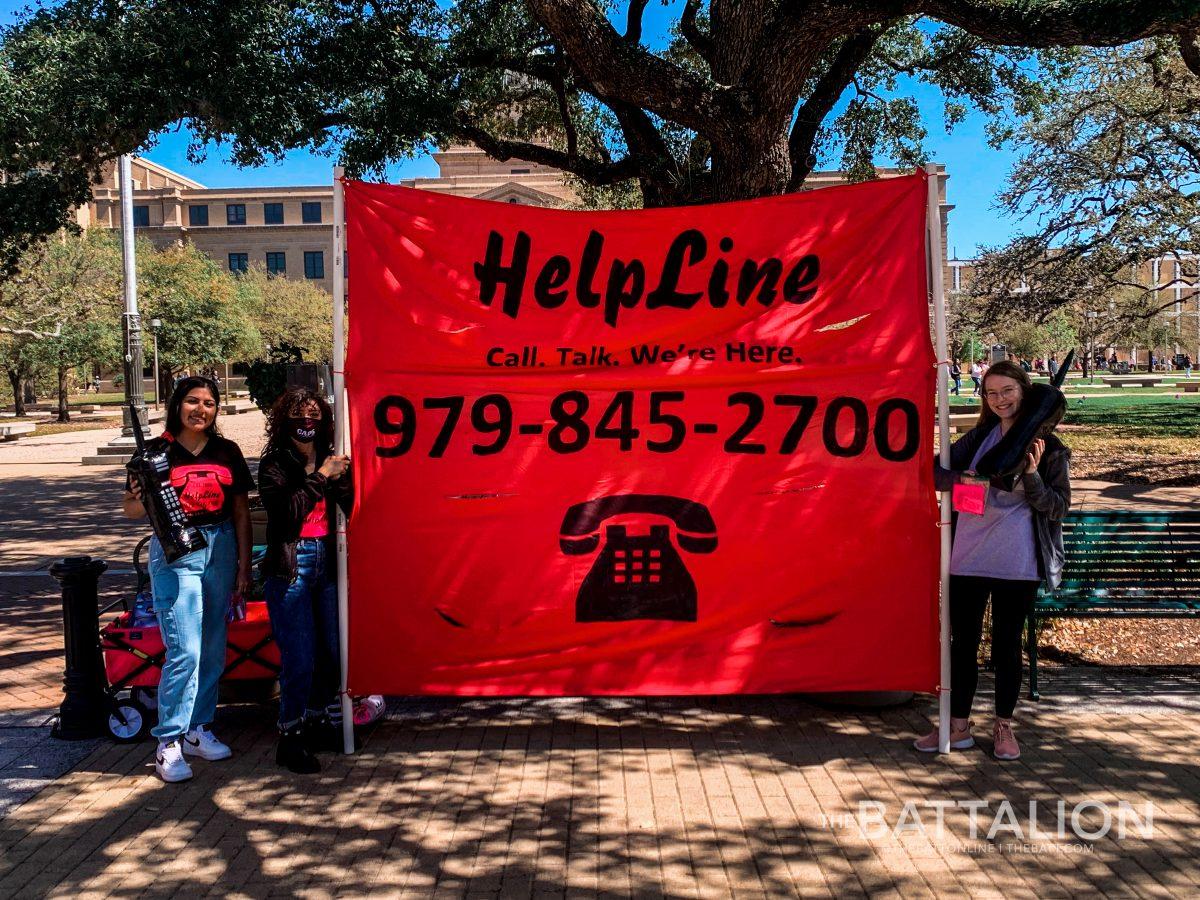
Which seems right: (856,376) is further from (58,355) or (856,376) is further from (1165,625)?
(58,355)

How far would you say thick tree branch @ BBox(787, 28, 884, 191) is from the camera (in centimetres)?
1059

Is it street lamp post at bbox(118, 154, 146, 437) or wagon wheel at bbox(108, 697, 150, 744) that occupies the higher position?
street lamp post at bbox(118, 154, 146, 437)

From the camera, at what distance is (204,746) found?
512 centimetres

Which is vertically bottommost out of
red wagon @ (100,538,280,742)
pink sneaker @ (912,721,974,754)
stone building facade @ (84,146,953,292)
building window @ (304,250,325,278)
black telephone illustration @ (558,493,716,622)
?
pink sneaker @ (912,721,974,754)

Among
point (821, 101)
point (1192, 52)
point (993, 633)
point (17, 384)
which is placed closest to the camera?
point (993, 633)

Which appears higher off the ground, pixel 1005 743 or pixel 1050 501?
pixel 1050 501

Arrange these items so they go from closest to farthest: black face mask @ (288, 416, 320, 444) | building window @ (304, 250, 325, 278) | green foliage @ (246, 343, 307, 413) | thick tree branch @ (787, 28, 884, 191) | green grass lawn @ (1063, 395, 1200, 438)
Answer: black face mask @ (288, 416, 320, 444), thick tree branch @ (787, 28, 884, 191), green foliage @ (246, 343, 307, 413), green grass lawn @ (1063, 395, 1200, 438), building window @ (304, 250, 325, 278)

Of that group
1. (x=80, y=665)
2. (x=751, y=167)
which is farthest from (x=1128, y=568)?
(x=80, y=665)

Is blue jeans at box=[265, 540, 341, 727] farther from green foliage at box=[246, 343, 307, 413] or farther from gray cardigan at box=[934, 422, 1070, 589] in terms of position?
green foliage at box=[246, 343, 307, 413]

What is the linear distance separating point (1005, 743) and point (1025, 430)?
1.52 meters

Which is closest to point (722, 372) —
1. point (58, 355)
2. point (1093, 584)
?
point (1093, 584)

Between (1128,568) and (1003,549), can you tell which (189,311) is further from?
(1003,549)

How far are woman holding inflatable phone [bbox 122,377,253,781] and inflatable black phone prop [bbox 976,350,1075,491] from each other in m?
3.65

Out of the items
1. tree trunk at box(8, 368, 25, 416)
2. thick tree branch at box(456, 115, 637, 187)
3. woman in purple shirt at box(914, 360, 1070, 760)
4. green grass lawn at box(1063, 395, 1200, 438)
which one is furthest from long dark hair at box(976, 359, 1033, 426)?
tree trunk at box(8, 368, 25, 416)
